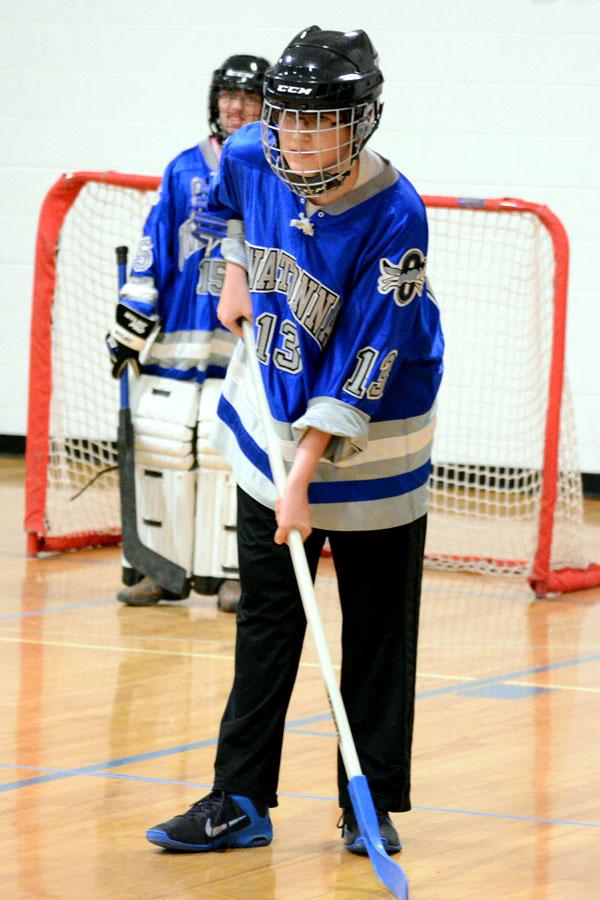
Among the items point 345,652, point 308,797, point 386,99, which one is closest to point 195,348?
point 308,797

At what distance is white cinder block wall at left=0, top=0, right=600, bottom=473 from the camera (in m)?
7.32

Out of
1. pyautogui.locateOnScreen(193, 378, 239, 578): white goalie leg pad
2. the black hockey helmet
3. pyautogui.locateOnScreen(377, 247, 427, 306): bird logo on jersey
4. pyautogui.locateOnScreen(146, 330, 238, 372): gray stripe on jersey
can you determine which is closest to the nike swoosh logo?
pyautogui.locateOnScreen(377, 247, 427, 306): bird logo on jersey

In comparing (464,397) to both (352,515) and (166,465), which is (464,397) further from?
(352,515)

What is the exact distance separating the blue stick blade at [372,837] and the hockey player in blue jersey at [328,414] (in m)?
0.14

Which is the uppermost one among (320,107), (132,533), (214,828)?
(320,107)

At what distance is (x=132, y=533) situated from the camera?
190 inches

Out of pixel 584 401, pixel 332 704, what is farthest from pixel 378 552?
pixel 584 401

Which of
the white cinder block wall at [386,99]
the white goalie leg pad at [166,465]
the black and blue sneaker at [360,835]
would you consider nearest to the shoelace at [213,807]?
the black and blue sneaker at [360,835]

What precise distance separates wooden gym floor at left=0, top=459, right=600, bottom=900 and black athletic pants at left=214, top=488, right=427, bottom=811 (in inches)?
5.9

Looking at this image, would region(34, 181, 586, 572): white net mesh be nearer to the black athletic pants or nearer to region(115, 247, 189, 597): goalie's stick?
region(115, 247, 189, 597): goalie's stick

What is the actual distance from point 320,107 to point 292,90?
52 millimetres

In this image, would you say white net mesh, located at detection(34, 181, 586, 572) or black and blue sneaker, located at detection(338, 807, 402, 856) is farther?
white net mesh, located at detection(34, 181, 586, 572)

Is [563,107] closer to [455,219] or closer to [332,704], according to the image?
[455,219]

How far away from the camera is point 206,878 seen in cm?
248
